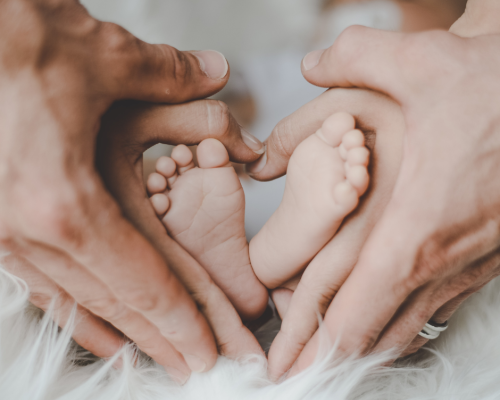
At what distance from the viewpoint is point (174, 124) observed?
600 mm

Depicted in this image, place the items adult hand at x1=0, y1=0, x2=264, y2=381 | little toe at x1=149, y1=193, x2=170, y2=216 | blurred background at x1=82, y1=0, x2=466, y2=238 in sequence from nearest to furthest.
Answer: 1. adult hand at x1=0, y1=0, x2=264, y2=381
2. little toe at x1=149, y1=193, x2=170, y2=216
3. blurred background at x1=82, y1=0, x2=466, y2=238

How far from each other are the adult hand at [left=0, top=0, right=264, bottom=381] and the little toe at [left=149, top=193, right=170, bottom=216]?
5.3 inches

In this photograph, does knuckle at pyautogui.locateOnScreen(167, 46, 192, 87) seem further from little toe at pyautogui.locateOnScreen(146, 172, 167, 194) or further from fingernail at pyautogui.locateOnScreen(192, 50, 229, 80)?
little toe at pyautogui.locateOnScreen(146, 172, 167, 194)

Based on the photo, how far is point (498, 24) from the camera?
54 cm

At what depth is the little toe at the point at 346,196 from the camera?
0.50 m

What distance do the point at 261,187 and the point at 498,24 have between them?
1.58 ft

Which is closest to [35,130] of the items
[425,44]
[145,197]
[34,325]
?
[145,197]

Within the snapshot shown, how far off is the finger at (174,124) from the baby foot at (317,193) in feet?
0.43

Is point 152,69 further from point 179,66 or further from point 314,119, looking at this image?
point 314,119

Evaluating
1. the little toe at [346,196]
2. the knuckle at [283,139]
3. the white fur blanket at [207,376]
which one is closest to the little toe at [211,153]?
the knuckle at [283,139]

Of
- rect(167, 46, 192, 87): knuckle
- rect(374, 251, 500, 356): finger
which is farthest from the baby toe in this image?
rect(374, 251, 500, 356): finger

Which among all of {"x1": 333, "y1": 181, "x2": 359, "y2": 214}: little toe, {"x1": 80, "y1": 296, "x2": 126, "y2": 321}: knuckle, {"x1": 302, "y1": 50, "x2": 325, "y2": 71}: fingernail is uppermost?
{"x1": 302, "y1": 50, "x2": 325, "y2": 71}: fingernail

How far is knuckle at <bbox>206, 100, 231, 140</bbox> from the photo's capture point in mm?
617

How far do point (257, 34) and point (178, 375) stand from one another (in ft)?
2.28
